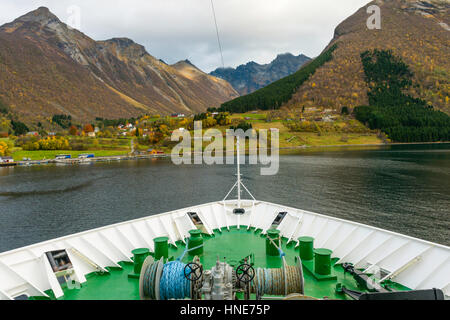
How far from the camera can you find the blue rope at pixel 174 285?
7.78 metres

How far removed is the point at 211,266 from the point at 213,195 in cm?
4078

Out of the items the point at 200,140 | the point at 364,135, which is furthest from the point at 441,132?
the point at 200,140

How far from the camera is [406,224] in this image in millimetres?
32250

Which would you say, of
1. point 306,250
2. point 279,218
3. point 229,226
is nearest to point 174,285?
point 306,250

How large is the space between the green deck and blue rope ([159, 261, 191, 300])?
1.64 meters

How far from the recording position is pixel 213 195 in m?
51.5

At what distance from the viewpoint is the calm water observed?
3397 centimetres

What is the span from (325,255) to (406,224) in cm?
2849

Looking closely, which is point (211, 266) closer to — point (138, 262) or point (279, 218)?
point (138, 262)

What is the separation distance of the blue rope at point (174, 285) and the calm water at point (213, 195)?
92.7 feet

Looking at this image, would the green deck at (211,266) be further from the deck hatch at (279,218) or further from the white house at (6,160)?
the white house at (6,160)

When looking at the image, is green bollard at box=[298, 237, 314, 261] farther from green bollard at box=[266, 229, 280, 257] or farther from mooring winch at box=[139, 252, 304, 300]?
mooring winch at box=[139, 252, 304, 300]

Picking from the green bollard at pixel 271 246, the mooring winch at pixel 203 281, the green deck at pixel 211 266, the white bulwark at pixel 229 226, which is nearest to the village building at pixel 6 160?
the white bulwark at pixel 229 226
